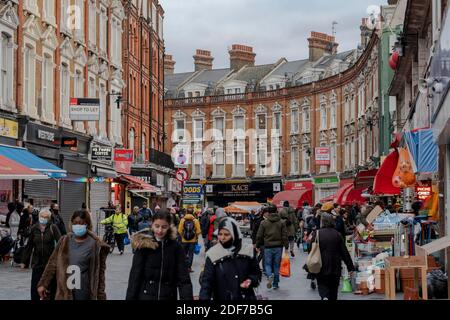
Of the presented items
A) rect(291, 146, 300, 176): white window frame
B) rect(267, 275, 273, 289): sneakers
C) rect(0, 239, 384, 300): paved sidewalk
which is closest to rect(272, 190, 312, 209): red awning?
rect(291, 146, 300, 176): white window frame

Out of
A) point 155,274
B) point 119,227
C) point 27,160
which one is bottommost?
point 119,227

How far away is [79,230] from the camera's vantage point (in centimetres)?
1062

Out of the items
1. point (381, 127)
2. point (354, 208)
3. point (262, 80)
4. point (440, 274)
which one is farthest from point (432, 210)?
point (262, 80)

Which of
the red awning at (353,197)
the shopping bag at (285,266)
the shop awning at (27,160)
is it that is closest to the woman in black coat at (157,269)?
the shopping bag at (285,266)

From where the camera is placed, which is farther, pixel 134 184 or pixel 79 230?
pixel 134 184

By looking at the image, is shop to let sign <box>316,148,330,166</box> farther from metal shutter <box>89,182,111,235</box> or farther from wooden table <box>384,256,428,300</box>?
wooden table <box>384,256,428,300</box>

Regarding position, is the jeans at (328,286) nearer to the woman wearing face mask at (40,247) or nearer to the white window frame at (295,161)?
the woman wearing face mask at (40,247)

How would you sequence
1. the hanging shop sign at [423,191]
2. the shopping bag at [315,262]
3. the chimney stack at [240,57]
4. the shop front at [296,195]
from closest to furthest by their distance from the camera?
the shopping bag at [315,262] < the hanging shop sign at [423,191] < the shop front at [296,195] < the chimney stack at [240,57]

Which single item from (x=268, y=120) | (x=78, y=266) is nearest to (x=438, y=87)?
(x=78, y=266)

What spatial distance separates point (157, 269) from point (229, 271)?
722mm

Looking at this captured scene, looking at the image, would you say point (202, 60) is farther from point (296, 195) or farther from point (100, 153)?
point (100, 153)

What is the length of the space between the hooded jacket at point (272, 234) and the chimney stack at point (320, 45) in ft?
196

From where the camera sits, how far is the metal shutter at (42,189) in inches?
1212

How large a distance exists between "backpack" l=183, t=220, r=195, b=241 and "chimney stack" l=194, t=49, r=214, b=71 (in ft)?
224
